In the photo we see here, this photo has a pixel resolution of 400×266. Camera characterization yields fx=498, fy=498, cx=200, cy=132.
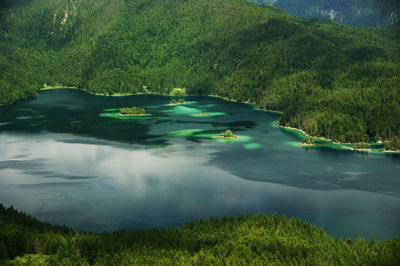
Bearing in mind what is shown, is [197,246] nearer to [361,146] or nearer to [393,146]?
[361,146]

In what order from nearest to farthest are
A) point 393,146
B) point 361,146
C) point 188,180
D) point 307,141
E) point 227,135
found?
point 188,180 < point 393,146 < point 361,146 < point 307,141 < point 227,135

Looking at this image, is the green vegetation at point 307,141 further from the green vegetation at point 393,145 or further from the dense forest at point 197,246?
the dense forest at point 197,246

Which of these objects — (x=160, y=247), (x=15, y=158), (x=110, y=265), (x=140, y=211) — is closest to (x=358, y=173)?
(x=140, y=211)

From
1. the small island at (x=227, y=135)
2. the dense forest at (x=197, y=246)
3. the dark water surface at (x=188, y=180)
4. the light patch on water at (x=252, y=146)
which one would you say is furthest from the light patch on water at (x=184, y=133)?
the dense forest at (x=197, y=246)

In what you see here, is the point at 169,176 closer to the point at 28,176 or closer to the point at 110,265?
the point at 28,176

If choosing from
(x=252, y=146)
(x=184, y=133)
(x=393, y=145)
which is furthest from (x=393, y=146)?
(x=184, y=133)

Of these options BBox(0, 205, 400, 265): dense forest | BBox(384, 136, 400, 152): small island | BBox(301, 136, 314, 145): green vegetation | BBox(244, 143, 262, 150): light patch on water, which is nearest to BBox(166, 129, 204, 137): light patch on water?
BBox(244, 143, 262, 150): light patch on water
